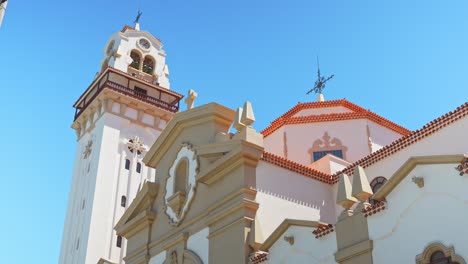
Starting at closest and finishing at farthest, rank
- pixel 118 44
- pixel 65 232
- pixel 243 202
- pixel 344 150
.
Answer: pixel 243 202
pixel 344 150
pixel 65 232
pixel 118 44

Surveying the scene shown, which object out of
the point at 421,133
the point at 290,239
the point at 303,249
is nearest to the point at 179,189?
the point at 290,239

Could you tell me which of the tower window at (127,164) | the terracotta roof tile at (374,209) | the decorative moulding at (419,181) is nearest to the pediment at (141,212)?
the terracotta roof tile at (374,209)

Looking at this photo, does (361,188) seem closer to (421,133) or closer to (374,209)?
(374,209)

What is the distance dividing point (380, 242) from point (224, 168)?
610 centimetres

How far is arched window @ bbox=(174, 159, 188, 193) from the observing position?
18.2 metres

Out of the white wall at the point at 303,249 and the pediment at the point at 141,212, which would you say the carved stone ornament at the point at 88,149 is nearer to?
the pediment at the point at 141,212

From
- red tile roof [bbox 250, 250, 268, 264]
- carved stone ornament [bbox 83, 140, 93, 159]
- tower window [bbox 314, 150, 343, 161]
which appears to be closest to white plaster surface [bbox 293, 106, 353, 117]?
tower window [bbox 314, 150, 343, 161]

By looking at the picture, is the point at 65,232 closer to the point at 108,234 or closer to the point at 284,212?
the point at 108,234

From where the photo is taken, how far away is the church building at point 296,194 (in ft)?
33.4

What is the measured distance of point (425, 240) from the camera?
32.4ft

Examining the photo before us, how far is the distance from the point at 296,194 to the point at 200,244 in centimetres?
325

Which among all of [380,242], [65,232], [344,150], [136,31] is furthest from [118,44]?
[380,242]

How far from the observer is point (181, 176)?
61.0 feet

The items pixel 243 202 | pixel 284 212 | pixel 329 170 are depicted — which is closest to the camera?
pixel 243 202
